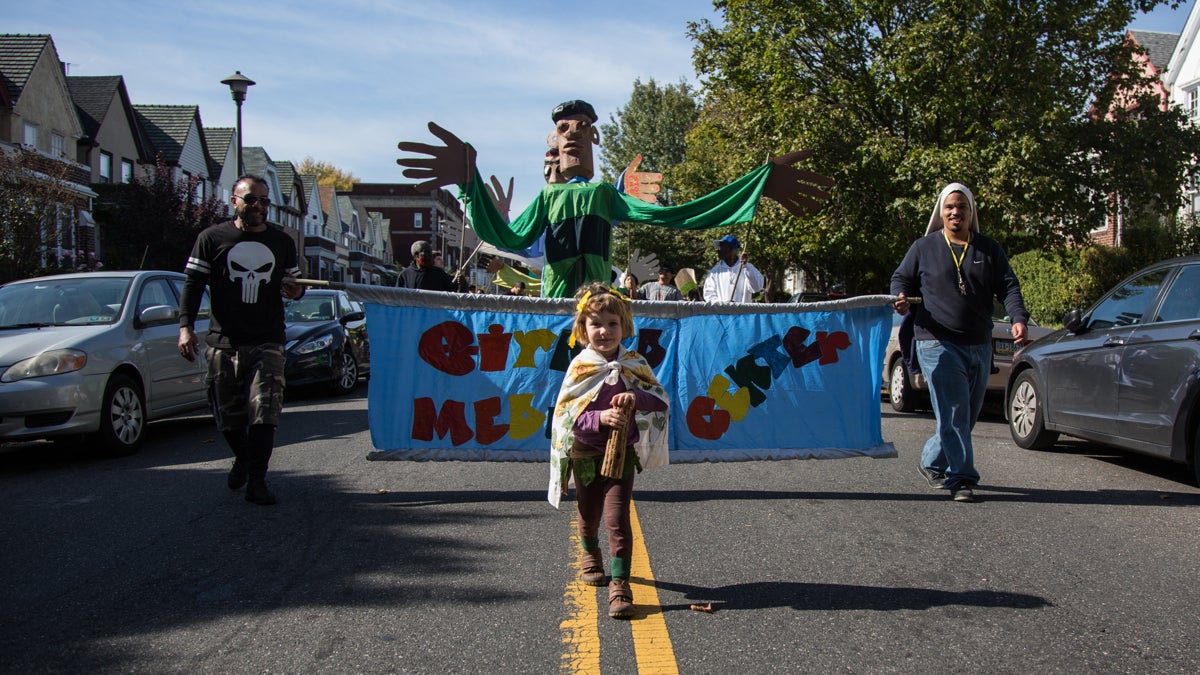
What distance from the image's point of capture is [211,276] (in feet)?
19.2

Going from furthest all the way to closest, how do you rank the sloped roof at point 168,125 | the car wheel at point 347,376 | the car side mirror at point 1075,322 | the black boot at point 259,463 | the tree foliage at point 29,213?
1. the sloped roof at point 168,125
2. the tree foliage at point 29,213
3. the car wheel at point 347,376
4. the car side mirror at point 1075,322
5. the black boot at point 259,463

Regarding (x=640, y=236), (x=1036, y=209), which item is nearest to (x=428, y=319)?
(x=1036, y=209)

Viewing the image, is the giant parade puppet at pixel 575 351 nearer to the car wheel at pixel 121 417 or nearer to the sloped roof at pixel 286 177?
the car wheel at pixel 121 417

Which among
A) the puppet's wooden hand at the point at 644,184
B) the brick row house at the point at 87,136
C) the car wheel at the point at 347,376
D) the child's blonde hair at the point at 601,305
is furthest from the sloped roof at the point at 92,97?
the child's blonde hair at the point at 601,305

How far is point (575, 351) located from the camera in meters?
6.04

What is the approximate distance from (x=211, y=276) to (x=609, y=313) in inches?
121

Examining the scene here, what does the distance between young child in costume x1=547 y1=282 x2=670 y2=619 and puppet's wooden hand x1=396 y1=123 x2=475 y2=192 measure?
2482mm

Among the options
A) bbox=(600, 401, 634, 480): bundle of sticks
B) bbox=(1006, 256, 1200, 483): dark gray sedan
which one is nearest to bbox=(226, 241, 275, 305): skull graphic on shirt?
bbox=(600, 401, 634, 480): bundle of sticks

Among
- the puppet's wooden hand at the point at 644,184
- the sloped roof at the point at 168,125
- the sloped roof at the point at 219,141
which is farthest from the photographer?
the sloped roof at the point at 219,141

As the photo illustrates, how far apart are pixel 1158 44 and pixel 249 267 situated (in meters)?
38.7

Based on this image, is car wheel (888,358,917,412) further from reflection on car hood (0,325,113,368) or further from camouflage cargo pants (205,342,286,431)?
reflection on car hood (0,325,113,368)

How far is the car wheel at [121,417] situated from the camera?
7.70 metres

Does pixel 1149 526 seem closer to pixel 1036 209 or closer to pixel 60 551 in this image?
pixel 60 551

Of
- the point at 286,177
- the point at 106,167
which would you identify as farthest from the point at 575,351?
the point at 286,177
